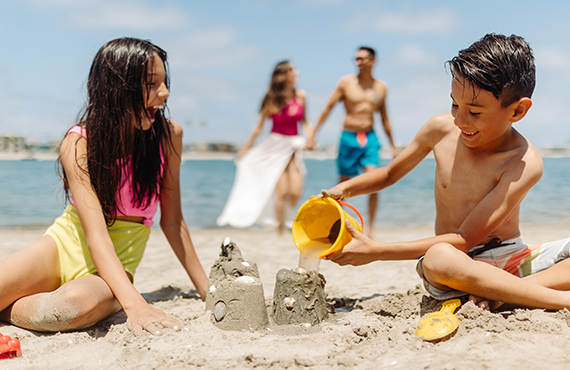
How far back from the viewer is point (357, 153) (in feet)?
17.0

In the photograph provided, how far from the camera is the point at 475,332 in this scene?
1.76 metres

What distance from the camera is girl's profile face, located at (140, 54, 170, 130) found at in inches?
91.3

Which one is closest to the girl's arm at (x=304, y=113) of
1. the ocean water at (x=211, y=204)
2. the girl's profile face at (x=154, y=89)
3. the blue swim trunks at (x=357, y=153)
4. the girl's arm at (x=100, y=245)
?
the blue swim trunks at (x=357, y=153)

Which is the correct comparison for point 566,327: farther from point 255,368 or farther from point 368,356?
point 255,368

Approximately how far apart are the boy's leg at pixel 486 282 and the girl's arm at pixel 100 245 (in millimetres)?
1134

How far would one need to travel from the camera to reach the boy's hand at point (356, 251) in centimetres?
204

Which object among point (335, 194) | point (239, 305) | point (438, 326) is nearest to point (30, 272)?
point (239, 305)

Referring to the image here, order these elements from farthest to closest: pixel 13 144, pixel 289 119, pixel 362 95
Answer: pixel 13 144 < pixel 289 119 < pixel 362 95

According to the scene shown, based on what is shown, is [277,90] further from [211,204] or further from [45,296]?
[211,204]

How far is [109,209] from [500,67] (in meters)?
1.93

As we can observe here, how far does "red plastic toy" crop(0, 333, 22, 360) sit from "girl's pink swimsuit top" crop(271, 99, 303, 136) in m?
Result: 4.24

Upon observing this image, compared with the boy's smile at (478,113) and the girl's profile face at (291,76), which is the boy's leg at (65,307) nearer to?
the boy's smile at (478,113)

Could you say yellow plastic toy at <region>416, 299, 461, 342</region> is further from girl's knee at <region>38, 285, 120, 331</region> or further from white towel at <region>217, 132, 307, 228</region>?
white towel at <region>217, 132, 307, 228</region>

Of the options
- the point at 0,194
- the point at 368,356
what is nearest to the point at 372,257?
the point at 368,356
